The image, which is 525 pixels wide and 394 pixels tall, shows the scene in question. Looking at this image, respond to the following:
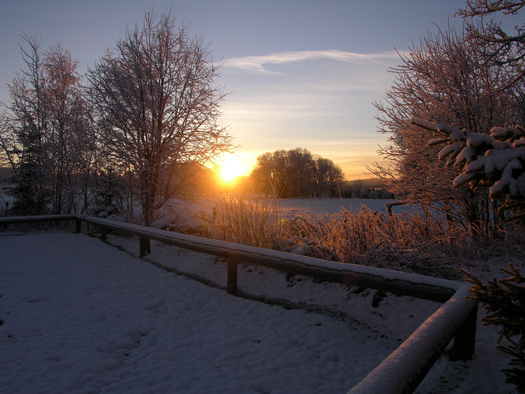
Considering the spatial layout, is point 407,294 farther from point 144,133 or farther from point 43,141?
point 43,141

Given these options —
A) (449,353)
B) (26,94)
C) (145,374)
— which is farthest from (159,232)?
→ (26,94)

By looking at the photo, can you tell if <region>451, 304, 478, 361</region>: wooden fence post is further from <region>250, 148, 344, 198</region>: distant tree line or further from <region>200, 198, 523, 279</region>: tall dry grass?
<region>250, 148, 344, 198</region>: distant tree line

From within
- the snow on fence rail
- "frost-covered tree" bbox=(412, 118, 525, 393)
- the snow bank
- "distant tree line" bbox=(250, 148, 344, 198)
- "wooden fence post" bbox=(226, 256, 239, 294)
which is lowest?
the snow bank

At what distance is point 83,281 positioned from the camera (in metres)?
4.55

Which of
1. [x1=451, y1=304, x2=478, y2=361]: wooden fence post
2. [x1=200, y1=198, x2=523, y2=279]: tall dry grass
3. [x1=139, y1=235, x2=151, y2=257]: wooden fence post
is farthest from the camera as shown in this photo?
[x1=139, y1=235, x2=151, y2=257]: wooden fence post

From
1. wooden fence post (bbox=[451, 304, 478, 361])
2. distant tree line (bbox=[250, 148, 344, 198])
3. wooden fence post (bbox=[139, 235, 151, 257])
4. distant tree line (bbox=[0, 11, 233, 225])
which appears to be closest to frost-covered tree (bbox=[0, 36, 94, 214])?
distant tree line (bbox=[0, 11, 233, 225])

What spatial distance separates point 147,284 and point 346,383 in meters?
3.24

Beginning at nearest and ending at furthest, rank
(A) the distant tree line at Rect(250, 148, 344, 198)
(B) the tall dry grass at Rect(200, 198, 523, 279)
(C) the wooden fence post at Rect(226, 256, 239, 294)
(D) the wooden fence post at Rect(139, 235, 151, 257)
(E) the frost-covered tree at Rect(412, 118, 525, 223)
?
(E) the frost-covered tree at Rect(412, 118, 525, 223) < (B) the tall dry grass at Rect(200, 198, 523, 279) < (C) the wooden fence post at Rect(226, 256, 239, 294) < (D) the wooden fence post at Rect(139, 235, 151, 257) < (A) the distant tree line at Rect(250, 148, 344, 198)

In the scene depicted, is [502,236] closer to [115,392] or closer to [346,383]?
[346,383]

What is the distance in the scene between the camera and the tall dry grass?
11.4 ft

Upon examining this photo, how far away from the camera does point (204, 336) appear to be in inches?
112

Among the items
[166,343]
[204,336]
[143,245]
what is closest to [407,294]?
[204,336]

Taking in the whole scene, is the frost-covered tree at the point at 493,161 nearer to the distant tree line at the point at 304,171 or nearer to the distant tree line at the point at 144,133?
the distant tree line at the point at 144,133

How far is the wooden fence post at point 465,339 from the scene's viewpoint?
205cm
